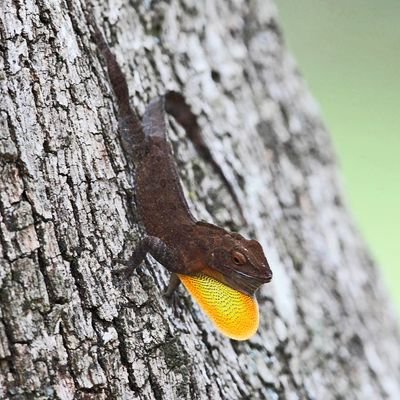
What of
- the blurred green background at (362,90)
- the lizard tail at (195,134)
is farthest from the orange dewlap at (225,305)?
the blurred green background at (362,90)

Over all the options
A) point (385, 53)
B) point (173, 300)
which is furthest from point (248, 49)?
point (385, 53)

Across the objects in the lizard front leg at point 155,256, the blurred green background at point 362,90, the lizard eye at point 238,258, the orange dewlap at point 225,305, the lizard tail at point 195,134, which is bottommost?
the orange dewlap at point 225,305

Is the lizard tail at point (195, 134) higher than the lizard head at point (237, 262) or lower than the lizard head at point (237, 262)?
higher

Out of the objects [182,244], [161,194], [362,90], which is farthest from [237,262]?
[362,90]

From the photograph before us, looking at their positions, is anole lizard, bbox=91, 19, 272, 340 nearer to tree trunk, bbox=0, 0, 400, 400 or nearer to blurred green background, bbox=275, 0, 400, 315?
tree trunk, bbox=0, 0, 400, 400

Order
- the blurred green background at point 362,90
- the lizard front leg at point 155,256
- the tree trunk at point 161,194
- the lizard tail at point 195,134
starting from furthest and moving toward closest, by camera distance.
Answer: the blurred green background at point 362,90, the lizard tail at point 195,134, the lizard front leg at point 155,256, the tree trunk at point 161,194

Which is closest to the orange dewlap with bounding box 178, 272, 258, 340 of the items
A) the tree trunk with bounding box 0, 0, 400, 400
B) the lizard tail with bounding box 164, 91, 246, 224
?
the tree trunk with bounding box 0, 0, 400, 400

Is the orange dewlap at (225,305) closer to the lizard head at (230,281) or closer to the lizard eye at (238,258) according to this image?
the lizard head at (230,281)
